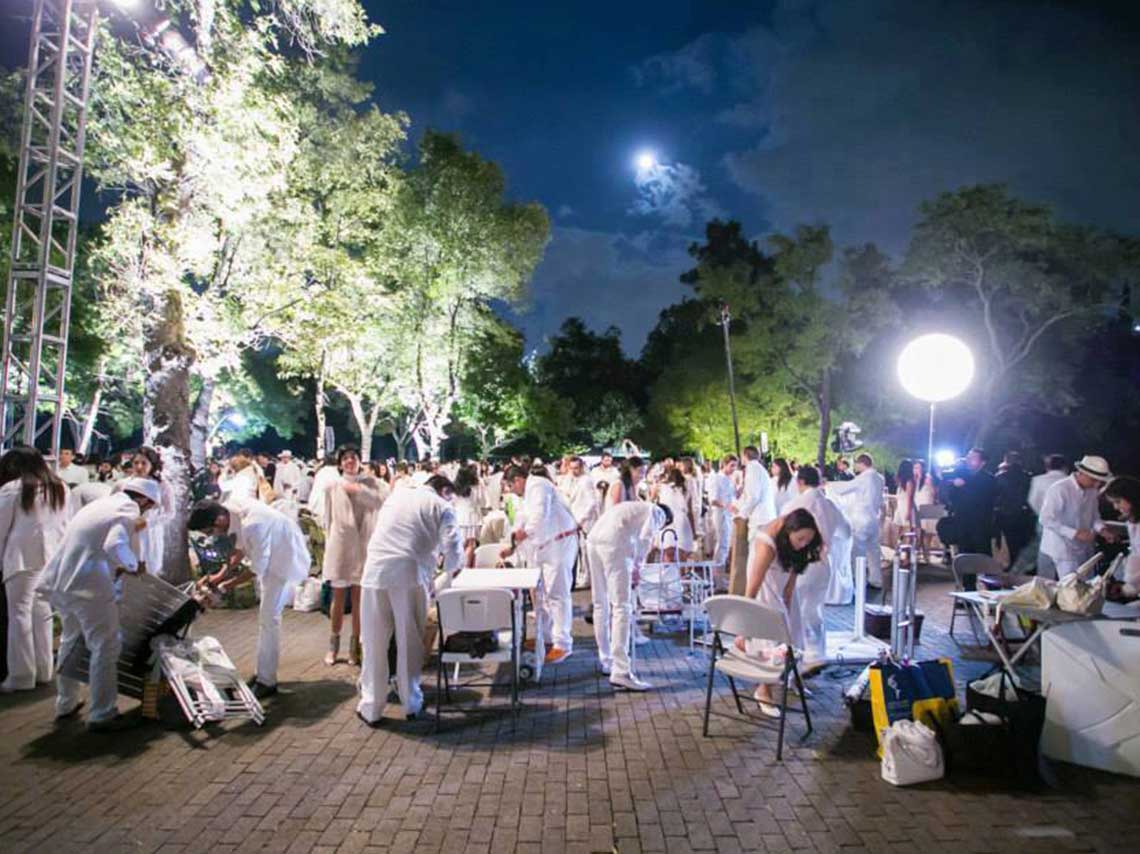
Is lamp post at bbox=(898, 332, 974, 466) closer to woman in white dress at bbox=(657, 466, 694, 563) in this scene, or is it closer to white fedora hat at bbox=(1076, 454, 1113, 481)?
white fedora hat at bbox=(1076, 454, 1113, 481)

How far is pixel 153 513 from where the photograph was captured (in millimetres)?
8523

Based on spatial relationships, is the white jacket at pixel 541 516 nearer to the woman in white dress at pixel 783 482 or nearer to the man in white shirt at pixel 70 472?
the woman in white dress at pixel 783 482

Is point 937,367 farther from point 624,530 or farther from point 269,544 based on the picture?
point 269,544

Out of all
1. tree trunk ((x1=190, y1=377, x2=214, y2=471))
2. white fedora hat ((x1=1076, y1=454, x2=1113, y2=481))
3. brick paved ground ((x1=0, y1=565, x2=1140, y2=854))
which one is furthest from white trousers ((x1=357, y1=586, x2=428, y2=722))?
tree trunk ((x1=190, y1=377, x2=214, y2=471))

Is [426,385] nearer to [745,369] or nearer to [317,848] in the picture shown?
[745,369]

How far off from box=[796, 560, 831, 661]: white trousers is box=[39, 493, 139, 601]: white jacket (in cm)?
547

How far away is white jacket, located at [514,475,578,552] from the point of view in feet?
24.2

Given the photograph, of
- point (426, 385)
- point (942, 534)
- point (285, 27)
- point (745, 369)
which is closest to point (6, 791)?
point (942, 534)

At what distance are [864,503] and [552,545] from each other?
4672 mm

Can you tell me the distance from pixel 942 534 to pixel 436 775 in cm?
758

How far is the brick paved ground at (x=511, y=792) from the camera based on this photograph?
4027 millimetres

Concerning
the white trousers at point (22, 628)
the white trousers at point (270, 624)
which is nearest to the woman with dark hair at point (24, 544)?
the white trousers at point (22, 628)

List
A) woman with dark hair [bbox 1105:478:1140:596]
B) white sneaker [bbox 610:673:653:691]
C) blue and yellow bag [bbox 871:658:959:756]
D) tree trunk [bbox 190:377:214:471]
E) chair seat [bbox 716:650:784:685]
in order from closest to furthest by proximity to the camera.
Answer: blue and yellow bag [bbox 871:658:959:756] < chair seat [bbox 716:650:784:685] < woman with dark hair [bbox 1105:478:1140:596] < white sneaker [bbox 610:673:653:691] < tree trunk [bbox 190:377:214:471]

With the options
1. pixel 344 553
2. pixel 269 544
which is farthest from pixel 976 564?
pixel 269 544
